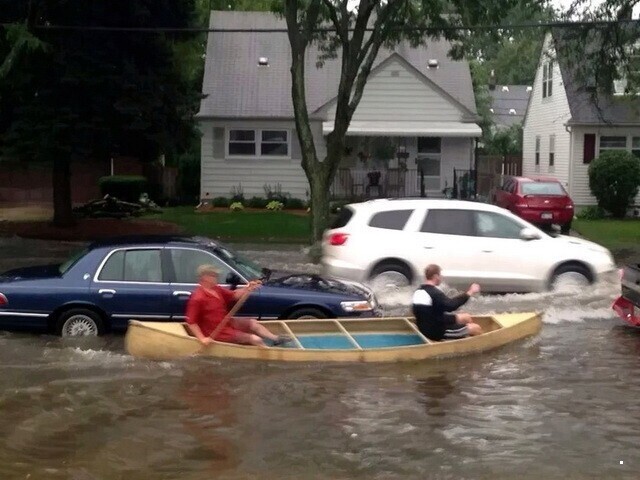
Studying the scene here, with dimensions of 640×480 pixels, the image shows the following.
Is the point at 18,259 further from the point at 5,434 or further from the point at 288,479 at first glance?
the point at 288,479

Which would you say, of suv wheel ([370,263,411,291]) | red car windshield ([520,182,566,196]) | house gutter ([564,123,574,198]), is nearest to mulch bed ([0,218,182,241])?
red car windshield ([520,182,566,196])

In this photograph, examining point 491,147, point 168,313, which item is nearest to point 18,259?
point 168,313

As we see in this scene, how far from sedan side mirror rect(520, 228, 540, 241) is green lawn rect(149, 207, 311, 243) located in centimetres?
1018

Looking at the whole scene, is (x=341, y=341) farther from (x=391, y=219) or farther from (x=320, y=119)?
(x=320, y=119)

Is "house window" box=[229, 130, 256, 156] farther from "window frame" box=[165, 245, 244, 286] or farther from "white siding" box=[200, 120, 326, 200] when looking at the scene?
"window frame" box=[165, 245, 244, 286]

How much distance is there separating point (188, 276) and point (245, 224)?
16477mm

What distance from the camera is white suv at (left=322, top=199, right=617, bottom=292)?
17.3m

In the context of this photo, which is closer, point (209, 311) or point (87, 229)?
point (209, 311)

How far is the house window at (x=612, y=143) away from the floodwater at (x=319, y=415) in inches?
977

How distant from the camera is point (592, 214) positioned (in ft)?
117

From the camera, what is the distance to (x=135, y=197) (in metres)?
37.0

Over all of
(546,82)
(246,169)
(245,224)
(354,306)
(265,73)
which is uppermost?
(546,82)

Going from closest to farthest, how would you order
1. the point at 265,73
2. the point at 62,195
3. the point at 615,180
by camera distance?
the point at 62,195, the point at 615,180, the point at 265,73

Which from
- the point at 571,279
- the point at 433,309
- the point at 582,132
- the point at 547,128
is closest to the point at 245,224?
the point at 582,132
